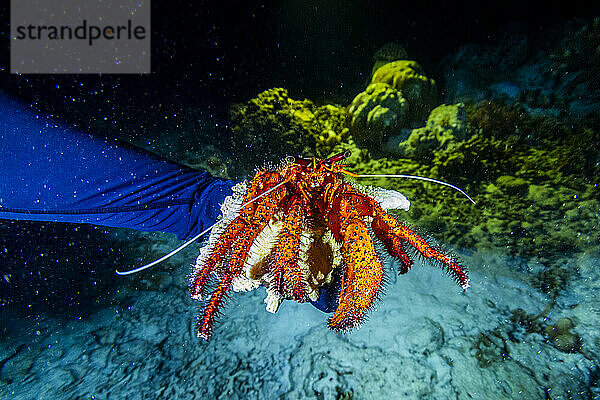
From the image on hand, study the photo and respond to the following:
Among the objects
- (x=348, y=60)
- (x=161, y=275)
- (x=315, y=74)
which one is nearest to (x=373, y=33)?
(x=348, y=60)

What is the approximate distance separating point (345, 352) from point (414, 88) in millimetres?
4746

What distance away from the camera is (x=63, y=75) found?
42.1ft

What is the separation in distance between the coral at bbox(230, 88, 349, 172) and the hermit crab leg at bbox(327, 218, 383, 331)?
3.96 m

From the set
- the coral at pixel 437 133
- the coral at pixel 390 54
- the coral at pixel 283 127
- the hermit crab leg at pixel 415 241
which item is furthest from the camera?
the coral at pixel 390 54

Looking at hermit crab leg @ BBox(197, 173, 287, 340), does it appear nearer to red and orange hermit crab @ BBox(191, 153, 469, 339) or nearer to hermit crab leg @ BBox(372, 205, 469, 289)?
red and orange hermit crab @ BBox(191, 153, 469, 339)

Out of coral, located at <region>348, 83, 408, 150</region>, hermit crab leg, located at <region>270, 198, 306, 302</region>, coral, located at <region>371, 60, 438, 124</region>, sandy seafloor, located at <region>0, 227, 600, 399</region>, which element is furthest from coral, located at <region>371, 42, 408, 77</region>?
hermit crab leg, located at <region>270, 198, 306, 302</region>

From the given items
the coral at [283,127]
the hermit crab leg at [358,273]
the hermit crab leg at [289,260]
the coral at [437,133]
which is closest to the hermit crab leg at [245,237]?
the hermit crab leg at [289,260]

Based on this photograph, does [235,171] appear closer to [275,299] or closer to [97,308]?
[97,308]

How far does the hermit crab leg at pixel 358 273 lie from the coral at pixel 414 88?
4.10 m

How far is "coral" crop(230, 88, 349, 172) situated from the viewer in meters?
5.20

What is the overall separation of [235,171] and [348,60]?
19.6 ft

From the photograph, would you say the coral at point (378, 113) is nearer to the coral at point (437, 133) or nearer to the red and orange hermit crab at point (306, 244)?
the coral at point (437, 133)

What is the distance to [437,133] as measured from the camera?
14.0ft

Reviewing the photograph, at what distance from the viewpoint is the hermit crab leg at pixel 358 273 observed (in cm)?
138
